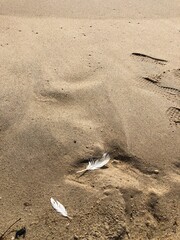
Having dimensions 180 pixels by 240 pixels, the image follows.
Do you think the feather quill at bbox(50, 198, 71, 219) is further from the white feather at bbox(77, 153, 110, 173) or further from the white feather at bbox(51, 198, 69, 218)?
the white feather at bbox(77, 153, 110, 173)

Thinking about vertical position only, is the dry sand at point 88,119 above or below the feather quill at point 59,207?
above

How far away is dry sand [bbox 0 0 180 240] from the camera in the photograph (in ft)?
6.58

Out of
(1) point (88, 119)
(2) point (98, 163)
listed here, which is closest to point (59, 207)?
(2) point (98, 163)

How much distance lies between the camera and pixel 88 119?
250cm

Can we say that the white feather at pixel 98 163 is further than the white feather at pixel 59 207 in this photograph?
Yes

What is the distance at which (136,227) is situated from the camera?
77.9 inches

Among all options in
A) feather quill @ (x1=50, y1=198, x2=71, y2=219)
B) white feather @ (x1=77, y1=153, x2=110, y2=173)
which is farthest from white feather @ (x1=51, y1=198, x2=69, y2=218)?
white feather @ (x1=77, y1=153, x2=110, y2=173)

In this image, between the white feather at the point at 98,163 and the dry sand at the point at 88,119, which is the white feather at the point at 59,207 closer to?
the dry sand at the point at 88,119

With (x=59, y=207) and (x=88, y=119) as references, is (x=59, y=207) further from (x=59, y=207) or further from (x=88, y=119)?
(x=88, y=119)

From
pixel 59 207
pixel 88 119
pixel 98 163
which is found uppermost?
pixel 88 119

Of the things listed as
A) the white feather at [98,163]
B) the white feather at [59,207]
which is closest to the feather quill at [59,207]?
the white feather at [59,207]

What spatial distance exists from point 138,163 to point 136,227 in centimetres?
45

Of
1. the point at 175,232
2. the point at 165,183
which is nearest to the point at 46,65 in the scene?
the point at 165,183

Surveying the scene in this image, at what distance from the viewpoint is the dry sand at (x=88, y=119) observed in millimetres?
2006
